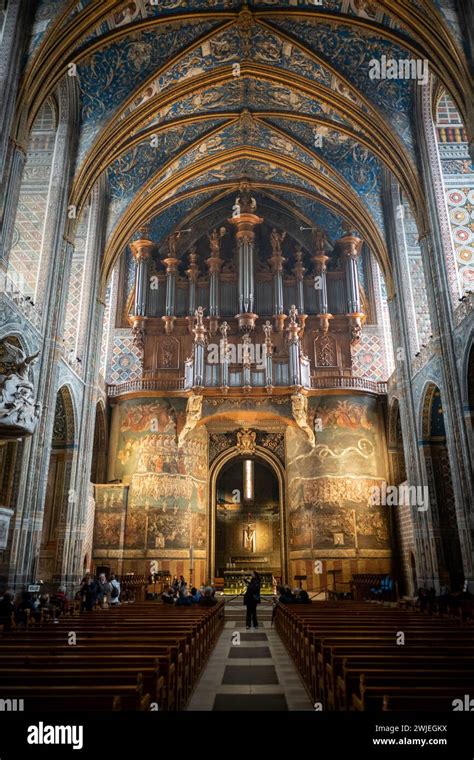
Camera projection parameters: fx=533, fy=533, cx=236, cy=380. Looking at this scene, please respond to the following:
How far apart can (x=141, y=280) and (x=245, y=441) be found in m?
8.79

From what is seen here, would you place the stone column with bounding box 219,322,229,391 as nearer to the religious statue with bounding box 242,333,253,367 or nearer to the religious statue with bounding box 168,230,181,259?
the religious statue with bounding box 242,333,253,367

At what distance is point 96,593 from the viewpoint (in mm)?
13828

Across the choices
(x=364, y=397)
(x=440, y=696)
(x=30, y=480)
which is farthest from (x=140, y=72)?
(x=440, y=696)

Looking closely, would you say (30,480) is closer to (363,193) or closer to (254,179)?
(363,193)

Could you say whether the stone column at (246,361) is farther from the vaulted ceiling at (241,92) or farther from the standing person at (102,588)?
the standing person at (102,588)

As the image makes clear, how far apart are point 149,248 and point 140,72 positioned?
356 inches

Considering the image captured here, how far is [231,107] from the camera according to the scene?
20.2 meters

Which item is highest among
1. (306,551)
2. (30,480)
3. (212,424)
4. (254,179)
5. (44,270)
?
(254,179)

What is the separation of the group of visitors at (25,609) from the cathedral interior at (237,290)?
789mm

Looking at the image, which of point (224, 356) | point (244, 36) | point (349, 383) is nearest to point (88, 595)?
point (224, 356)

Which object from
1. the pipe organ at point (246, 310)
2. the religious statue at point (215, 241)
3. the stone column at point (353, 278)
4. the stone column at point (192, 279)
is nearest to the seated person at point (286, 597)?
the pipe organ at point (246, 310)

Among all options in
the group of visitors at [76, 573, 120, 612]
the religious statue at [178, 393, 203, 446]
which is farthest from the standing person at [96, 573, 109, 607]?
the religious statue at [178, 393, 203, 446]

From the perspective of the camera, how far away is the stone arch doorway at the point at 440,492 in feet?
52.2

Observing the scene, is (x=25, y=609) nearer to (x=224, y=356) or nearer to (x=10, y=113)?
(x=10, y=113)
